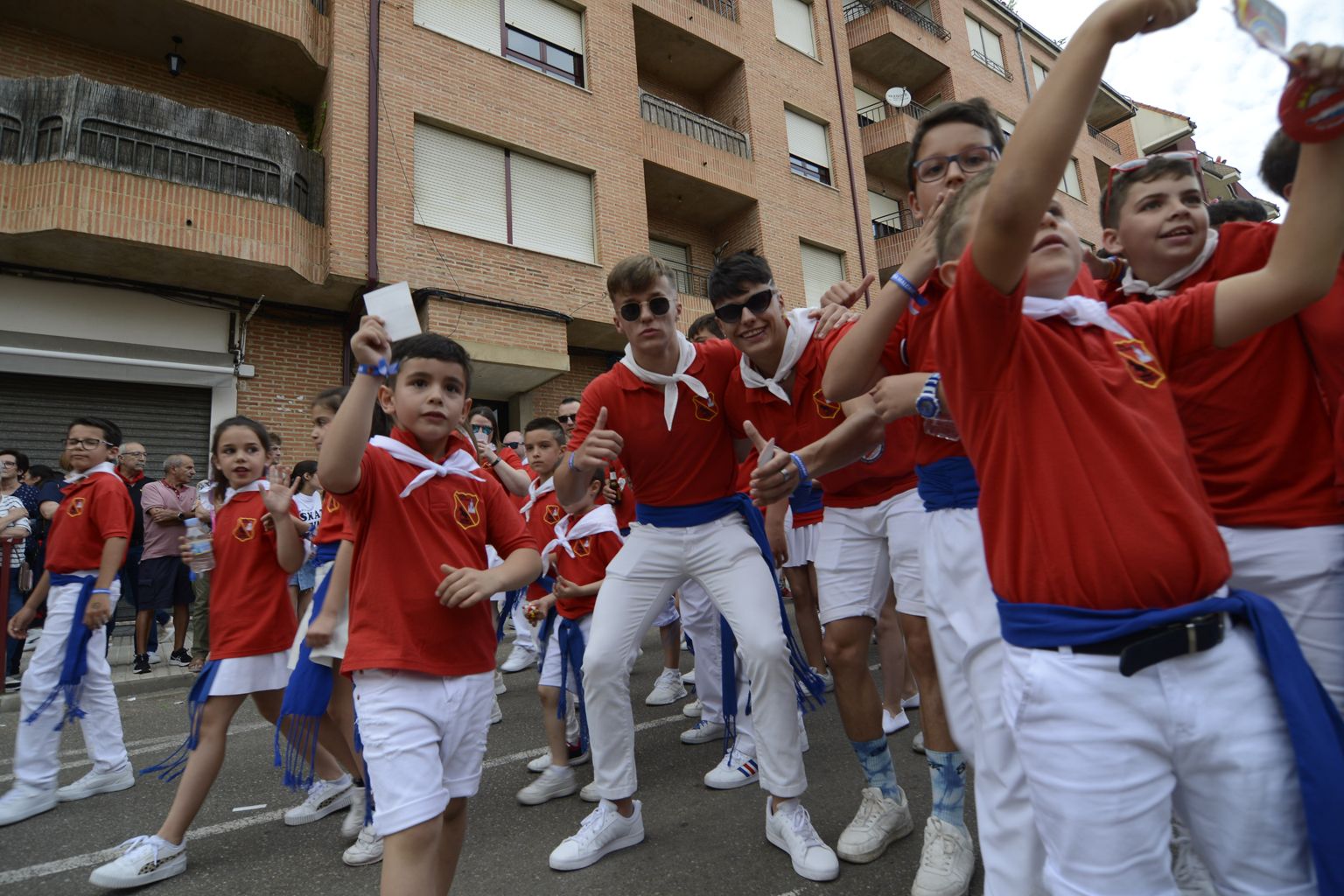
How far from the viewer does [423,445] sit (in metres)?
2.63

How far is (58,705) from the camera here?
158 inches

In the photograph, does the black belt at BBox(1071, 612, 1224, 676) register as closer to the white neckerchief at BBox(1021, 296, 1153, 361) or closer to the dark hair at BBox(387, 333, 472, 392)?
the white neckerchief at BBox(1021, 296, 1153, 361)

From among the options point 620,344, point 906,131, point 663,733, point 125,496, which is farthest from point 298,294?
point 906,131

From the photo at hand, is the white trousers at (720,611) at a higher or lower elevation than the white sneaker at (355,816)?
higher

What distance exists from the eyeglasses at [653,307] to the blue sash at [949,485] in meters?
1.44

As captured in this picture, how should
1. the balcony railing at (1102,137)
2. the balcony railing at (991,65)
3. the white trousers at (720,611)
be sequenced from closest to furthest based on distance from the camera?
1. the white trousers at (720,611)
2. the balcony railing at (991,65)
3. the balcony railing at (1102,137)

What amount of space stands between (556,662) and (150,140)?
9229mm

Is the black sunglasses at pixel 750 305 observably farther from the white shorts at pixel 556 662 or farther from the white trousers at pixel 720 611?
the white shorts at pixel 556 662

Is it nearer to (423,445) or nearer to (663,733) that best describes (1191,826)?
(423,445)

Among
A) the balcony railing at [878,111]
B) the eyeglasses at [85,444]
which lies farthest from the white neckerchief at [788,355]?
the balcony railing at [878,111]

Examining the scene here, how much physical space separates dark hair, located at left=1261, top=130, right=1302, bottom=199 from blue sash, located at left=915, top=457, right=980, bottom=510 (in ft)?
3.58

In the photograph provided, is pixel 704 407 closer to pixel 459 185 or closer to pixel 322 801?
pixel 322 801

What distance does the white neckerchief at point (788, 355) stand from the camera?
10.0 feet

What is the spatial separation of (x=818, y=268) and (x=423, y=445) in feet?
50.4
